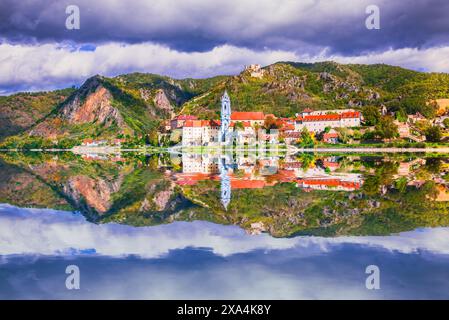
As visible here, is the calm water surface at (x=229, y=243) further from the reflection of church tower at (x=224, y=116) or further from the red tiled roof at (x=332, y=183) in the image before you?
the reflection of church tower at (x=224, y=116)

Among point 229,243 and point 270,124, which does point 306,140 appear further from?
point 229,243

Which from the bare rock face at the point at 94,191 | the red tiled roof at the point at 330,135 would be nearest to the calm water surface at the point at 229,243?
the bare rock face at the point at 94,191

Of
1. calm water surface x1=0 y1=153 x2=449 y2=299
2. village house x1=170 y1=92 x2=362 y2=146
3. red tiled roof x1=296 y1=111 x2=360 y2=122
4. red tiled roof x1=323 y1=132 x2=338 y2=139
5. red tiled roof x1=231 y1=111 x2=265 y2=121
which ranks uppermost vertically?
red tiled roof x1=231 y1=111 x2=265 y2=121

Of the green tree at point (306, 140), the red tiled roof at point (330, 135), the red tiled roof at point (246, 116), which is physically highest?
the red tiled roof at point (246, 116)

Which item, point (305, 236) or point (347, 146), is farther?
point (347, 146)

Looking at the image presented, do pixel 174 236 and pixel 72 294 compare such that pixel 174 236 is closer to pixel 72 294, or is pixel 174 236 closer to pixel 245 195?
pixel 72 294

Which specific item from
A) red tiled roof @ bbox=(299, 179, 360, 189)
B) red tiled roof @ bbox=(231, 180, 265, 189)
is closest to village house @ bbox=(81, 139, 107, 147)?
red tiled roof @ bbox=(231, 180, 265, 189)

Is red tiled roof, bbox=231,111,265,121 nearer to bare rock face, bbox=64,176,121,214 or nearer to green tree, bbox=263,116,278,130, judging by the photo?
green tree, bbox=263,116,278,130

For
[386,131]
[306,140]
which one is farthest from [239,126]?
[386,131]

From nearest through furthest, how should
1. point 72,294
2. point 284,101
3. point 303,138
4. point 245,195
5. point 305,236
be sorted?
point 72,294, point 305,236, point 245,195, point 303,138, point 284,101

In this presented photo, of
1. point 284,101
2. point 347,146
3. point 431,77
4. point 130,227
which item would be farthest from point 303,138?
point 431,77

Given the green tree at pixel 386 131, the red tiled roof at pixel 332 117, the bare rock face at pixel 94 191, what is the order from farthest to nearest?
1. the red tiled roof at pixel 332 117
2. the green tree at pixel 386 131
3. the bare rock face at pixel 94 191
